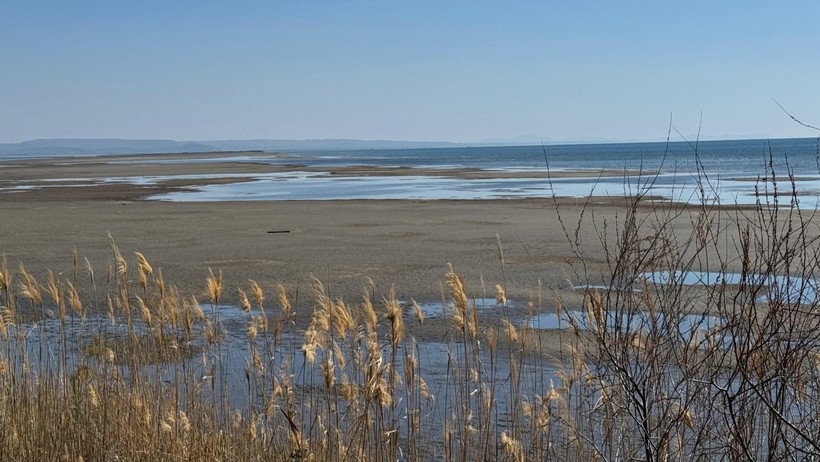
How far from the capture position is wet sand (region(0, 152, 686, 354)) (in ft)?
51.6

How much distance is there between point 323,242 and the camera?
847 inches

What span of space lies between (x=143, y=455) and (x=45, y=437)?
28.6 inches

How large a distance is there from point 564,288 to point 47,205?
2627 centimetres

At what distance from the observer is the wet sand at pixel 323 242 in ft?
51.6

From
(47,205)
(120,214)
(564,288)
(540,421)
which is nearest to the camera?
(540,421)

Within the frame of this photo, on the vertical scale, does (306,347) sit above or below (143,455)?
above

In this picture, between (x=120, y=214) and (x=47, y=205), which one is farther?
(x=47, y=205)

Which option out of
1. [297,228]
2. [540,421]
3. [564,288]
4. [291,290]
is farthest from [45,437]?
[297,228]

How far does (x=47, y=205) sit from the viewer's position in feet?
115

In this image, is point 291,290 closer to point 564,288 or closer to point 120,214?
point 564,288

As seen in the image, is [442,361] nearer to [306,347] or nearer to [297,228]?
[306,347]

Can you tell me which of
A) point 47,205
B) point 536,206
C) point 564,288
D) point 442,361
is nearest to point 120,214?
point 47,205

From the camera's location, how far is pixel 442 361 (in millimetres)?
9961

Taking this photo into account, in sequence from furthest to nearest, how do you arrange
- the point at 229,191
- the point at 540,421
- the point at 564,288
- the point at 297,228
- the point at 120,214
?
the point at 229,191 → the point at 120,214 → the point at 297,228 → the point at 564,288 → the point at 540,421
